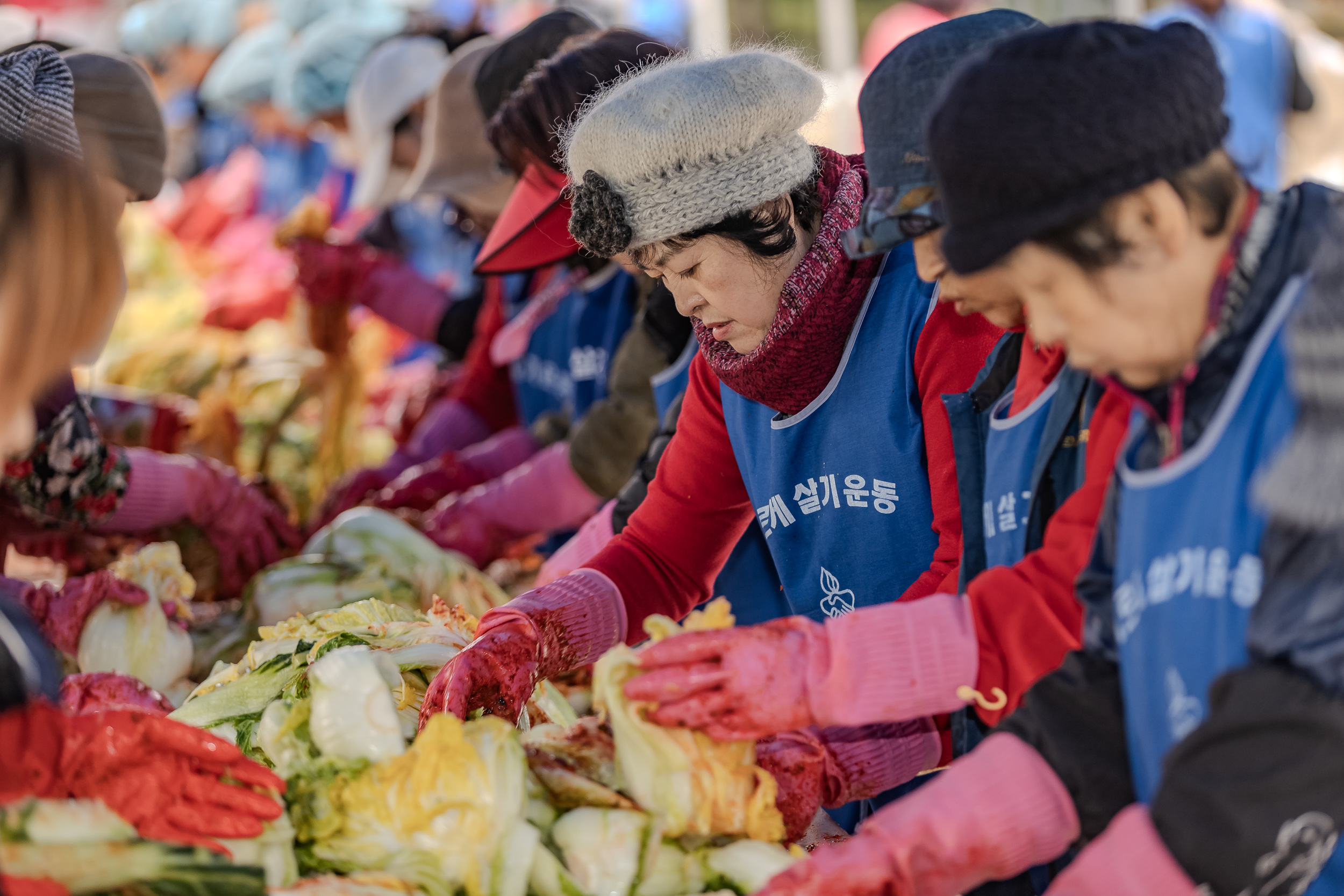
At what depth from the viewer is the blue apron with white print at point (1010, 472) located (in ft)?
5.38

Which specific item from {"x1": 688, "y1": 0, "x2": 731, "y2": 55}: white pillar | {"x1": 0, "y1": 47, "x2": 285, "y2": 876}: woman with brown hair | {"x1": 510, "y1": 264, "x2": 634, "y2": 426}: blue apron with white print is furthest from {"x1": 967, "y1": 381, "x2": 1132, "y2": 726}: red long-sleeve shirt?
{"x1": 688, "y1": 0, "x2": 731, "y2": 55}: white pillar

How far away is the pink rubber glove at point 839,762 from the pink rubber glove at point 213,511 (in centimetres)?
203

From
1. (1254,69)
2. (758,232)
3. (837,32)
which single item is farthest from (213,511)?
(837,32)

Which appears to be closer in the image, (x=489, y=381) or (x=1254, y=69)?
(x=489, y=381)

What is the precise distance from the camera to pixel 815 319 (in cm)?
198

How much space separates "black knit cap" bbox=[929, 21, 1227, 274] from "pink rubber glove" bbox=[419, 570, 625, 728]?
1.03 m

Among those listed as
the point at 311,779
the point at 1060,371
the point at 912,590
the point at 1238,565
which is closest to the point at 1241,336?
the point at 1238,565

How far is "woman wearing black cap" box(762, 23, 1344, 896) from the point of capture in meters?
1.18

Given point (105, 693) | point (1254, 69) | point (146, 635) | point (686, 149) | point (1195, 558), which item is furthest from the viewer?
point (1254, 69)

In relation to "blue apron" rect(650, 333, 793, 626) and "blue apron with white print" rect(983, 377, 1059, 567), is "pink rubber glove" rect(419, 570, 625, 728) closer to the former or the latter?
"blue apron" rect(650, 333, 793, 626)

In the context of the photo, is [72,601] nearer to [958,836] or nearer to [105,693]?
[105,693]

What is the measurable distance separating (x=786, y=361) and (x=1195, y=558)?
0.86m

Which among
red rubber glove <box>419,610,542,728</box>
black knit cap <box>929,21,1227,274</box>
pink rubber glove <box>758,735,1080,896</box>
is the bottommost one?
red rubber glove <box>419,610,542,728</box>

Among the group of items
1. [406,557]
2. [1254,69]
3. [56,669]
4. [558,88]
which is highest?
[558,88]
